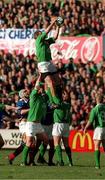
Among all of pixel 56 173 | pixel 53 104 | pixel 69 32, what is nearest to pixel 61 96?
pixel 53 104

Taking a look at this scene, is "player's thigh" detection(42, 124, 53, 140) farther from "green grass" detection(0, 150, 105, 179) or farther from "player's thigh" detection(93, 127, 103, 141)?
"player's thigh" detection(93, 127, 103, 141)

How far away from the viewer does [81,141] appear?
30.3m

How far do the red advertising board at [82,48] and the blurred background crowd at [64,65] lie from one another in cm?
61

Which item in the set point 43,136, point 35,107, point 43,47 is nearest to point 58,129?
point 43,136

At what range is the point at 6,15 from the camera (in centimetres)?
3631

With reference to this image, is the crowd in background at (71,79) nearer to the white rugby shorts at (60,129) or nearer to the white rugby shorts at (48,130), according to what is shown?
the white rugby shorts at (48,130)

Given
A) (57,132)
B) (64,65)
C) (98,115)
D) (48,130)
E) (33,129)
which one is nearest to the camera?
(33,129)

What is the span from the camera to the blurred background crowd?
31656 mm

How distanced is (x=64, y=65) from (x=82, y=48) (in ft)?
6.72

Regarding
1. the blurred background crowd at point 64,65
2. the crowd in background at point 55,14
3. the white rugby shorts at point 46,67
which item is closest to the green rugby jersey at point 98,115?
the white rugby shorts at point 46,67

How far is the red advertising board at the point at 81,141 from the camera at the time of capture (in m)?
30.3

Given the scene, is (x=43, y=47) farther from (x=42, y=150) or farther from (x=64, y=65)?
(x=64, y=65)

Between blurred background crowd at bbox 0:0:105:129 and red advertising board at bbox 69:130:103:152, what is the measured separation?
70 centimetres

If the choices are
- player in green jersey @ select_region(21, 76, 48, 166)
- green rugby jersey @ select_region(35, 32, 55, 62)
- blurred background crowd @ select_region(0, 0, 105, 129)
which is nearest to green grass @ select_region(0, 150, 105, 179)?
player in green jersey @ select_region(21, 76, 48, 166)
